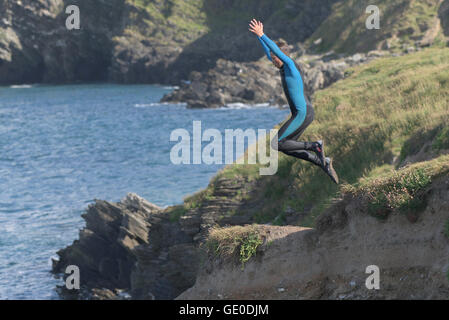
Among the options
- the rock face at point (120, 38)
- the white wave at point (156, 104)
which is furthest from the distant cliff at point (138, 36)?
the white wave at point (156, 104)

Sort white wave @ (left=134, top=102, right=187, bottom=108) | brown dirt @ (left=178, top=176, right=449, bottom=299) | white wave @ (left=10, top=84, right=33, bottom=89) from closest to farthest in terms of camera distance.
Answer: brown dirt @ (left=178, top=176, right=449, bottom=299) → white wave @ (left=134, top=102, right=187, bottom=108) → white wave @ (left=10, top=84, right=33, bottom=89)

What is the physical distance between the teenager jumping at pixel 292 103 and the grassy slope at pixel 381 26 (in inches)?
2829

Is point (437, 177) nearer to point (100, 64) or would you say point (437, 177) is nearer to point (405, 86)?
point (405, 86)

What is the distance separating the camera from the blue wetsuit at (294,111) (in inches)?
442

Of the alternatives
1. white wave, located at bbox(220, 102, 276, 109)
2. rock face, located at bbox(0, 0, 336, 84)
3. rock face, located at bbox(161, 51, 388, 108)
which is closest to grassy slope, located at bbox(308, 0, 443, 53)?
rock face, located at bbox(161, 51, 388, 108)

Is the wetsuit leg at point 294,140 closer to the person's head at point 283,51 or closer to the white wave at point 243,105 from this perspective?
the person's head at point 283,51

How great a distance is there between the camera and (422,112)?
20594 millimetres

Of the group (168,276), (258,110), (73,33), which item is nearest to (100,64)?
(73,33)

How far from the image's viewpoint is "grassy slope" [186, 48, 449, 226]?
19.7 meters

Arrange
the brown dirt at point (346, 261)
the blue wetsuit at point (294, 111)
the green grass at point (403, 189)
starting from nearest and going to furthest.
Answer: the brown dirt at point (346, 261) < the green grass at point (403, 189) < the blue wetsuit at point (294, 111)

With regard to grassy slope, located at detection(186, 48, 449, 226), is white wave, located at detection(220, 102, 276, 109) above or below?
above

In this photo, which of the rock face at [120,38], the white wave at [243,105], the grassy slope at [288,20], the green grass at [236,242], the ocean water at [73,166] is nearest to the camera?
the green grass at [236,242]

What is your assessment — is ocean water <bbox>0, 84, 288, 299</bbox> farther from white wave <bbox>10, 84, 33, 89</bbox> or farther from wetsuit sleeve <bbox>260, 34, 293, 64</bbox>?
white wave <bbox>10, 84, 33, 89</bbox>

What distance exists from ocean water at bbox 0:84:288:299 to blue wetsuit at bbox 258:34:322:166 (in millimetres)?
18663
